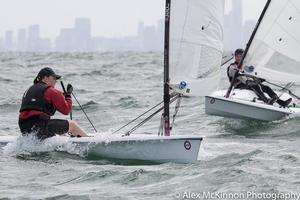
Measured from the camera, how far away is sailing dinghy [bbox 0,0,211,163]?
884 cm

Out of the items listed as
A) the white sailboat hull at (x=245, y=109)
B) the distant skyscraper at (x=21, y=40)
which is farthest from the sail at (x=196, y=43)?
the distant skyscraper at (x=21, y=40)

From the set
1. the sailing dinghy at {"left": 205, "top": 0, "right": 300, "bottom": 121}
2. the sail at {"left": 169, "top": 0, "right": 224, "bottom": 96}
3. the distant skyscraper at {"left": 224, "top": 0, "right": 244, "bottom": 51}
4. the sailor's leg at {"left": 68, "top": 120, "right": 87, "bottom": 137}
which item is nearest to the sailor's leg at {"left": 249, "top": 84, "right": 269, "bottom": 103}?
the sailing dinghy at {"left": 205, "top": 0, "right": 300, "bottom": 121}

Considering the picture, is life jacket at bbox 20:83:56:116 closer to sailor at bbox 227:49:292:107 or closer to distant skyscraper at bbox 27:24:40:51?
sailor at bbox 227:49:292:107

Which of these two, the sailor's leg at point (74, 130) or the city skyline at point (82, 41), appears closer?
the sailor's leg at point (74, 130)

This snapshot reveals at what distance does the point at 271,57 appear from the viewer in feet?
40.5

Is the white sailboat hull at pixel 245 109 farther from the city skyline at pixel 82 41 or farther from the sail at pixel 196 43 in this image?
the city skyline at pixel 82 41

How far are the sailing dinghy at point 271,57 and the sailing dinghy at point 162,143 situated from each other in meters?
3.09

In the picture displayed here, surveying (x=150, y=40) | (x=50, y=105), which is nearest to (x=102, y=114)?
(x=50, y=105)

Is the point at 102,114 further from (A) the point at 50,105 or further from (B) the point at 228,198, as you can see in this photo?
(B) the point at 228,198

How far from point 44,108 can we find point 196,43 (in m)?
1.93

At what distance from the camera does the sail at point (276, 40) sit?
12266mm

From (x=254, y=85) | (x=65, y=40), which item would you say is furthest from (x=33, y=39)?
(x=254, y=85)

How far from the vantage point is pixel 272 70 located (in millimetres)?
12438

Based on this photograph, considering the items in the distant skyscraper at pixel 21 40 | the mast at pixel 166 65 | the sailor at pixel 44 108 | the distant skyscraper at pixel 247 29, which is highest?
the mast at pixel 166 65
